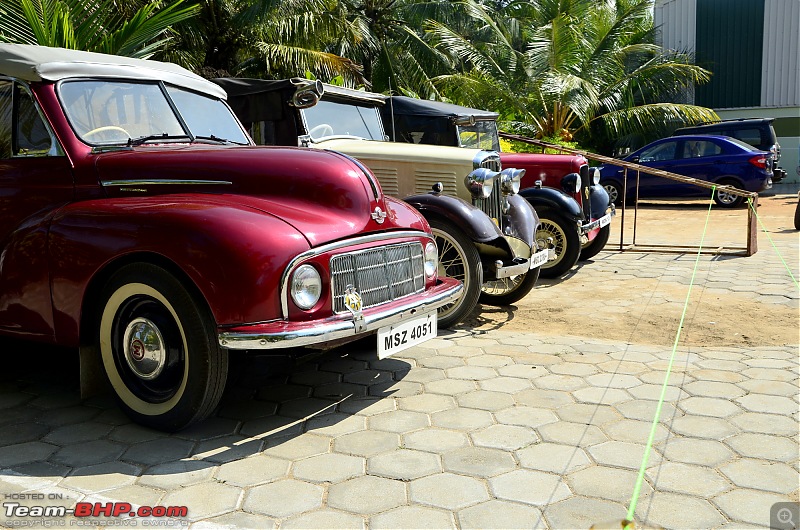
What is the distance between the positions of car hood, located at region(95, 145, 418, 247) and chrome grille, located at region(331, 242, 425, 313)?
0.57 ft

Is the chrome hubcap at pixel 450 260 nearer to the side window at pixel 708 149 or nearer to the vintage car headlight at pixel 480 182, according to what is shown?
the vintage car headlight at pixel 480 182

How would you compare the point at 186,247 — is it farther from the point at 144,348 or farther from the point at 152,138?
the point at 152,138

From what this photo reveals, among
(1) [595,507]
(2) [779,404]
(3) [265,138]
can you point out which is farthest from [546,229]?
(1) [595,507]

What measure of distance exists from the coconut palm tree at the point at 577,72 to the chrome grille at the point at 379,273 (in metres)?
13.8

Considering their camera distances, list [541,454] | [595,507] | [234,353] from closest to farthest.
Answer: [595,507] < [541,454] < [234,353]

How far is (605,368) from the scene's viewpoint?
4762 mm

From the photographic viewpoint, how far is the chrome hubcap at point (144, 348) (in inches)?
142

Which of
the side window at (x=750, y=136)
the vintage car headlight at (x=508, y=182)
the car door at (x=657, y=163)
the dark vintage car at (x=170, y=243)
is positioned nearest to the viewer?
the dark vintage car at (x=170, y=243)

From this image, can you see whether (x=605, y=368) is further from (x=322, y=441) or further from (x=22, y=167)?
(x=22, y=167)

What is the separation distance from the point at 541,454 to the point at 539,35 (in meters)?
16.7

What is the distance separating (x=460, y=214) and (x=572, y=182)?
3.28 m

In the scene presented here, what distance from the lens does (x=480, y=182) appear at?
6.29 meters

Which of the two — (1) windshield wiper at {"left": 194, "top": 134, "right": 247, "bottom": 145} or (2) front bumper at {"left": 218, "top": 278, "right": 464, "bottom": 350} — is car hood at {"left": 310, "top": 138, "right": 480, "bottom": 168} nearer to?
(1) windshield wiper at {"left": 194, "top": 134, "right": 247, "bottom": 145}

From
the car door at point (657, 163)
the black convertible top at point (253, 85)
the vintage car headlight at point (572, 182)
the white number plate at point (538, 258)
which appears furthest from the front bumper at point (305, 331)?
the car door at point (657, 163)
